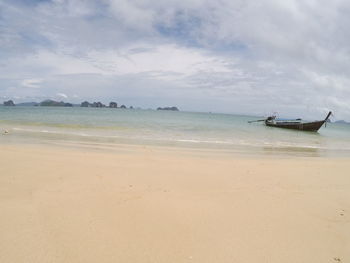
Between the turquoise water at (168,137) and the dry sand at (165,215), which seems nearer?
the dry sand at (165,215)

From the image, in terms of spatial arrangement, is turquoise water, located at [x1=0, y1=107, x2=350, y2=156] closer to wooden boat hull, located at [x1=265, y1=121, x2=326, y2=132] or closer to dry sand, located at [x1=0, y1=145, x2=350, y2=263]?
dry sand, located at [x1=0, y1=145, x2=350, y2=263]

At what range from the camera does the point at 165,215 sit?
4.14 metres

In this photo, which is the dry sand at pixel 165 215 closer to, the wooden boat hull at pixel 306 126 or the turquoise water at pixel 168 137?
the turquoise water at pixel 168 137

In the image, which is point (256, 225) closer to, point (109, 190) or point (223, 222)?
point (223, 222)

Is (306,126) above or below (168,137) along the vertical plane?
above

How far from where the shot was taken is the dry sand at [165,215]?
3.16 metres

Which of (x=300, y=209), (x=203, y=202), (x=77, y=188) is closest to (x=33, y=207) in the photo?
(x=77, y=188)

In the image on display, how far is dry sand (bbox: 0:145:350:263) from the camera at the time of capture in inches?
124

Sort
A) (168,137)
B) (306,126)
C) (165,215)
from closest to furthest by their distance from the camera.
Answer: (165,215) → (168,137) → (306,126)

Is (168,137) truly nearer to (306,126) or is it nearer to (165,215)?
(165,215)

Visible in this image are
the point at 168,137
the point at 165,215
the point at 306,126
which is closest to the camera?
the point at 165,215

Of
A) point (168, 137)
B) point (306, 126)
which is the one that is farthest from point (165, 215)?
point (306, 126)

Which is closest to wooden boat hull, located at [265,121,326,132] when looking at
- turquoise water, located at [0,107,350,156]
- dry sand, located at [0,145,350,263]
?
turquoise water, located at [0,107,350,156]

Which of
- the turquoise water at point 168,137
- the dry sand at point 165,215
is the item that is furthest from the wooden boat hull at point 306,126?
the dry sand at point 165,215
